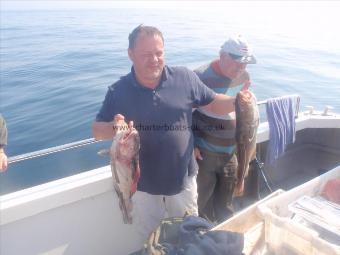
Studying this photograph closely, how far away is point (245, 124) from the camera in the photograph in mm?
2895

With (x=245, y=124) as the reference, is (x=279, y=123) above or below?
below

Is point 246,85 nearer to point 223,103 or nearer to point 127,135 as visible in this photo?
point 223,103

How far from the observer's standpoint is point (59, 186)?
10.4 ft

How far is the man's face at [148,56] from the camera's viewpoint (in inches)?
106

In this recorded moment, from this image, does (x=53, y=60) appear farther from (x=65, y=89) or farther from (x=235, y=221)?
(x=235, y=221)

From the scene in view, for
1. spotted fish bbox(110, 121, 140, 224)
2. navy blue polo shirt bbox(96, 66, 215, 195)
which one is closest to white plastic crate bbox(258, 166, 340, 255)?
navy blue polo shirt bbox(96, 66, 215, 195)

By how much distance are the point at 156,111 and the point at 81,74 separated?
857 cm

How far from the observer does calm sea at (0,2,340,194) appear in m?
6.04

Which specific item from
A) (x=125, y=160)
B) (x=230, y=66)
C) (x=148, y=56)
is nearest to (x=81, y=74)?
(x=230, y=66)

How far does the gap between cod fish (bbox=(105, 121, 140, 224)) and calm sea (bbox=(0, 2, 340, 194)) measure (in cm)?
301

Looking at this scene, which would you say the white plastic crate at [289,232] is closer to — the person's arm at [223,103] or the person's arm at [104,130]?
the person's arm at [223,103]

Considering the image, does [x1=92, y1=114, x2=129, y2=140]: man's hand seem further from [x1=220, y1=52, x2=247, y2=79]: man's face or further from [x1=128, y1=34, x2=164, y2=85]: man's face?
[x1=220, y1=52, x2=247, y2=79]: man's face

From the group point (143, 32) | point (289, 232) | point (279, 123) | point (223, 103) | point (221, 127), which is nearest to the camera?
point (289, 232)

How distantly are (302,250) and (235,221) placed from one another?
491 millimetres
